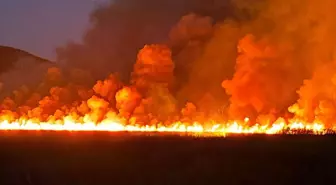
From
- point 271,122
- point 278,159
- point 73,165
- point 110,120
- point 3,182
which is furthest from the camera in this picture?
point 110,120

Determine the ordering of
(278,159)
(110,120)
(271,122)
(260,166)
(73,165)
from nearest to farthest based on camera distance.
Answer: (260,166)
(278,159)
(73,165)
(271,122)
(110,120)

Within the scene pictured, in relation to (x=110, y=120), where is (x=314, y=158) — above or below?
below

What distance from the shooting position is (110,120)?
164 metres

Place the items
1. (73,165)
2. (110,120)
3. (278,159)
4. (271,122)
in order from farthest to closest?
1. (110,120)
2. (271,122)
3. (73,165)
4. (278,159)

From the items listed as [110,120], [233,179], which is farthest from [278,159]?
[110,120]

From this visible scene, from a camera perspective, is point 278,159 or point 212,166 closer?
point 212,166

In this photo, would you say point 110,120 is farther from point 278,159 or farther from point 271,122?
point 278,159

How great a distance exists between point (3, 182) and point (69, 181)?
5270 millimetres

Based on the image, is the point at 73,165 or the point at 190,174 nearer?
the point at 190,174

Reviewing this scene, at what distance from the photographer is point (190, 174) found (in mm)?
46875

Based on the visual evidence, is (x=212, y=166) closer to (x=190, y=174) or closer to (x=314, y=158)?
(x=190, y=174)

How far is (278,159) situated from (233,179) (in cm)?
1099

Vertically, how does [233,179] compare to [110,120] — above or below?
below

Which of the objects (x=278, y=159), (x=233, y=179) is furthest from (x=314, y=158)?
(x=233, y=179)
